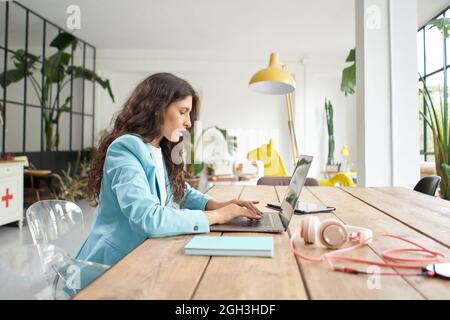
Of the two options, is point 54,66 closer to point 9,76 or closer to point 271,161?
point 9,76

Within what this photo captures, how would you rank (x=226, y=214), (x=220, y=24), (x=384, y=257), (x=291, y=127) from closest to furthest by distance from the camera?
1. (x=384, y=257)
2. (x=226, y=214)
3. (x=220, y=24)
4. (x=291, y=127)

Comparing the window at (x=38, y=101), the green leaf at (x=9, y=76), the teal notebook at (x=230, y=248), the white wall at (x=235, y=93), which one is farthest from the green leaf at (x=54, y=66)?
the teal notebook at (x=230, y=248)

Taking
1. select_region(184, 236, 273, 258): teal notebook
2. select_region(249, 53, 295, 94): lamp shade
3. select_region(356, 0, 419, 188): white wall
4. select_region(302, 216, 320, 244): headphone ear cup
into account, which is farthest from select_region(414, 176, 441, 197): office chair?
Result: select_region(184, 236, 273, 258): teal notebook

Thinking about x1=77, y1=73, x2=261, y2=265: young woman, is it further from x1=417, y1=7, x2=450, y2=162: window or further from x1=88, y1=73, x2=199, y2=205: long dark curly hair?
x1=417, y1=7, x2=450, y2=162: window

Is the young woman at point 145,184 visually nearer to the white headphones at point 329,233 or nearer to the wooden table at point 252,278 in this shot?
the wooden table at point 252,278

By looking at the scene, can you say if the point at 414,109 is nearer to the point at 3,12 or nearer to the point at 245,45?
the point at 245,45

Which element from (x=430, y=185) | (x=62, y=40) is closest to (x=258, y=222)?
(x=430, y=185)

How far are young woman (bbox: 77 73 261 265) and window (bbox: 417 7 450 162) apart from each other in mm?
4943

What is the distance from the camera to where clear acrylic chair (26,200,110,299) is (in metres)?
1.09

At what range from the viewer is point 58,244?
136 cm

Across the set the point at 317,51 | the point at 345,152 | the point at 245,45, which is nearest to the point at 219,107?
the point at 245,45

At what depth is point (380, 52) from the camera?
3342mm

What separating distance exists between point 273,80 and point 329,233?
2282 millimetres

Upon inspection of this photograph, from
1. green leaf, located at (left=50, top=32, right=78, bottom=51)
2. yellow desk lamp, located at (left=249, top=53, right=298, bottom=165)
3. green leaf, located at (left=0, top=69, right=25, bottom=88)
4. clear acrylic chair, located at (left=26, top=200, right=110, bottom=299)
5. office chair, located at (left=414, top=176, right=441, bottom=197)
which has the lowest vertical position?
clear acrylic chair, located at (left=26, top=200, right=110, bottom=299)
